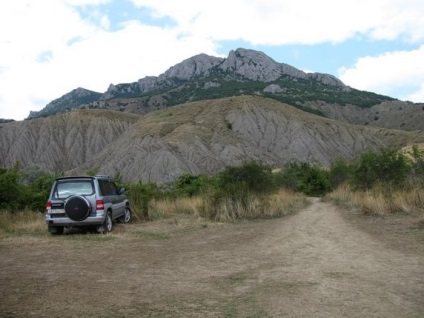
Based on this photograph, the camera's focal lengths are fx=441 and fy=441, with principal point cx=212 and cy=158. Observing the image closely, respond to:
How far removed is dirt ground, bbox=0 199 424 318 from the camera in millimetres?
5801

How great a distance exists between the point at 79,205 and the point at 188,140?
7374 centimetres

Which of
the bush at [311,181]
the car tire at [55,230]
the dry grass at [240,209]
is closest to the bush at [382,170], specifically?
the dry grass at [240,209]

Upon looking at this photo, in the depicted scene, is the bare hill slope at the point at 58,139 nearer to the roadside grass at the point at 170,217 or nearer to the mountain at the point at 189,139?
the mountain at the point at 189,139

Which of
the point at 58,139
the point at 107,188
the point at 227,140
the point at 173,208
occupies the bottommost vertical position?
the point at 173,208

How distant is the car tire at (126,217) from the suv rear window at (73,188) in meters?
2.80

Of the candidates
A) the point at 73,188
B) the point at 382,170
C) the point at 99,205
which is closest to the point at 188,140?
the point at 382,170

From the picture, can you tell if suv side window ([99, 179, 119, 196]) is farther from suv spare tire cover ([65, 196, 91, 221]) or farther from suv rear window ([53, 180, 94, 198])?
suv spare tire cover ([65, 196, 91, 221])

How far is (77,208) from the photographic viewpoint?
12797 millimetres

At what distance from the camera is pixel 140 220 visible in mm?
16984

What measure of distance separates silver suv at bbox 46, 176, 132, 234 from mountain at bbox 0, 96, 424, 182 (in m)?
59.6

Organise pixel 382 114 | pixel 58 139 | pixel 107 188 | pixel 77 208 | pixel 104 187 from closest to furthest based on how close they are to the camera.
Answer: pixel 77 208 < pixel 104 187 < pixel 107 188 < pixel 58 139 < pixel 382 114

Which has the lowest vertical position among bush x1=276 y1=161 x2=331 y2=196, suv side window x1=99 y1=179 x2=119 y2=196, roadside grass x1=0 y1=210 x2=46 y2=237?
bush x1=276 y1=161 x2=331 y2=196

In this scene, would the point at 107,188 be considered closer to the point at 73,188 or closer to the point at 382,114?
the point at 73,188

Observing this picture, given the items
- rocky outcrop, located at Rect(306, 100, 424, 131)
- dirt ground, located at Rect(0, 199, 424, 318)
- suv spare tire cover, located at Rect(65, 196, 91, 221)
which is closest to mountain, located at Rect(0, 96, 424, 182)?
rocky outcrop, located at Rect(306, 100, 424, 131)
